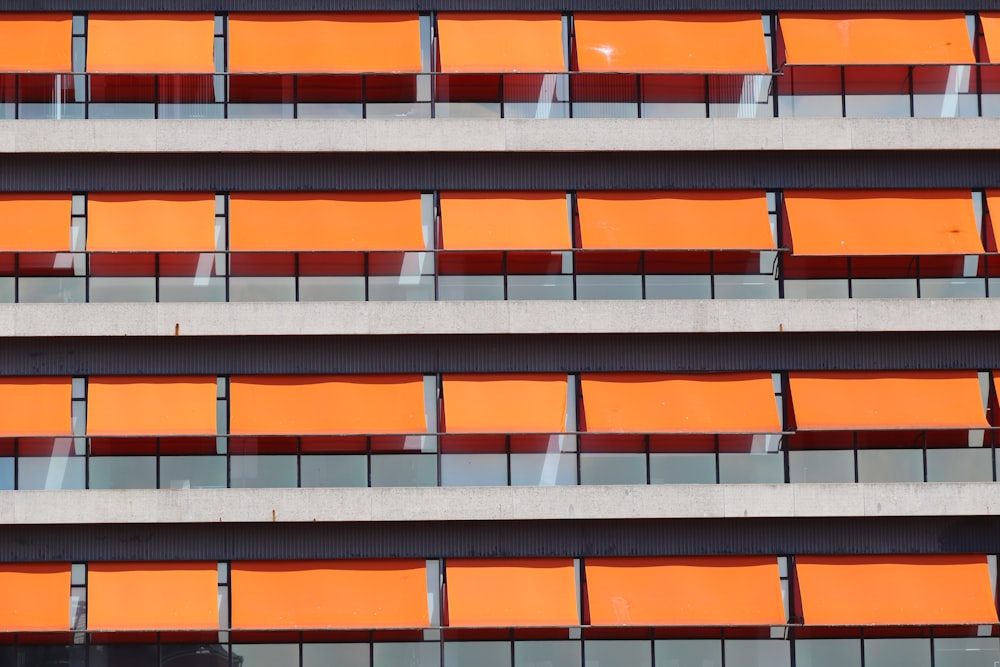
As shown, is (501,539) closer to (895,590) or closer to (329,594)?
(329,594)

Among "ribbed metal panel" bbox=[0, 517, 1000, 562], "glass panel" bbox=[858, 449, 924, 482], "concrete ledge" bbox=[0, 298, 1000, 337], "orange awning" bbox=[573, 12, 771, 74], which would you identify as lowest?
"ribbed metal panel" bbox=[0, 517, 1000, 562]

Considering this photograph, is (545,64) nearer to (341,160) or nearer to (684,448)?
(341,160)

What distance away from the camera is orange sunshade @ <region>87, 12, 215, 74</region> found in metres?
22.1

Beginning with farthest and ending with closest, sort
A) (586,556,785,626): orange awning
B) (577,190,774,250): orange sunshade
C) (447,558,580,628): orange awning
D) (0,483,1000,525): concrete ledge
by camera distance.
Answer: (577,190,774,250): orange sunshade
(586,556,785,626): orange awning
(447,558,580,628): orange awning
(0,483,1000,525): concrete ledge

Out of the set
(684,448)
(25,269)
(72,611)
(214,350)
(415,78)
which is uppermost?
(415,78)

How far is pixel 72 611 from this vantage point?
2133 centimetres

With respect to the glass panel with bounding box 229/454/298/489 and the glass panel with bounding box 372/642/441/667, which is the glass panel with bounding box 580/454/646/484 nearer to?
the glass panel with bounding box 372/642/441/667

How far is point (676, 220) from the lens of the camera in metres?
22.2

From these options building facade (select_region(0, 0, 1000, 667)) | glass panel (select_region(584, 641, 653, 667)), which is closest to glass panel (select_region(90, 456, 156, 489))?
building facade (select_region(0, 0, 1000, 667))

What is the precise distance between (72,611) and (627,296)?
35.7ft

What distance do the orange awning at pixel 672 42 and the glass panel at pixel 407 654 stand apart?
10443 mm

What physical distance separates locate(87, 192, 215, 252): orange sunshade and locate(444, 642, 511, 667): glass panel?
804 centimetres

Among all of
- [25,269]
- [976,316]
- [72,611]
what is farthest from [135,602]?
[976,316]

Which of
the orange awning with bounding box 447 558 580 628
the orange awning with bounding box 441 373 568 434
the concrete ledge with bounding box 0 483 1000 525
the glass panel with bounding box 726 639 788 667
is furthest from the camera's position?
the glass panel with bounding box 726 639 788 667
